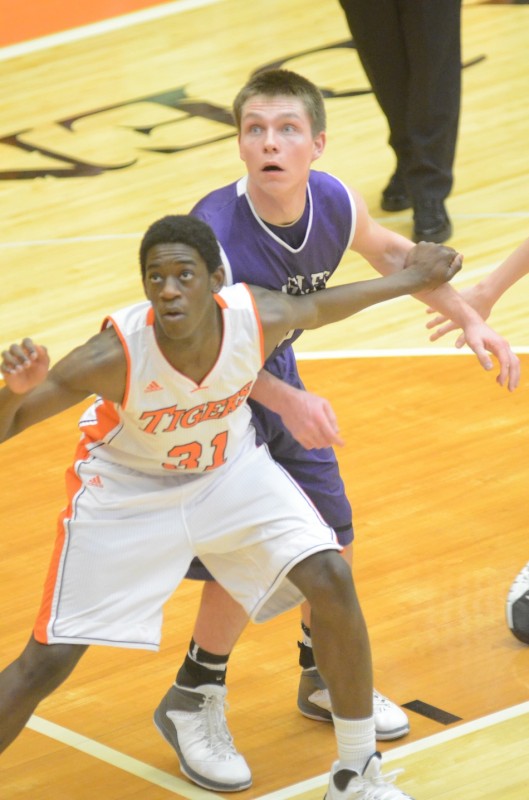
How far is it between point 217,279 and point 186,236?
0.16 m

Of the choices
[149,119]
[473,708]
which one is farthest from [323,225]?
[149,119]

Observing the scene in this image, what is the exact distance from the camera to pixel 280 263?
414 cm

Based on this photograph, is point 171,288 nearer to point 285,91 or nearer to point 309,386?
point 285,91

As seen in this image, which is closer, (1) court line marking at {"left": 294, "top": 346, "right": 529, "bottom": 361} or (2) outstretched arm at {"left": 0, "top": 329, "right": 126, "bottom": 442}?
(2) outstretched arm at {"left": 0, "top": 329, "right": 126, "bottom": 442}

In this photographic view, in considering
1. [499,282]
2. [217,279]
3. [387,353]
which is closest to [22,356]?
[217,279]

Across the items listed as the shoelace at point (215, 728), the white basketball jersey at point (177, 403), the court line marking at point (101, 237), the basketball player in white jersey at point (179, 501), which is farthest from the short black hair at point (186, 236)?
the court line marking at point (101, 237)

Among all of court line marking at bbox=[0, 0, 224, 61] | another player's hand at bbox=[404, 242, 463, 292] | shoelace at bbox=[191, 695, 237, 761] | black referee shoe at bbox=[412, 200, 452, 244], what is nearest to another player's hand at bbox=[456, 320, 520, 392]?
another player's hand at bbox=[404, 242, 463, 292]

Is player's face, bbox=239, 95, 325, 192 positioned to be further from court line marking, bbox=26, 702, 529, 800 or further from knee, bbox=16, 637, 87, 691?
court line marking, bbox=26, 702, 529, 800

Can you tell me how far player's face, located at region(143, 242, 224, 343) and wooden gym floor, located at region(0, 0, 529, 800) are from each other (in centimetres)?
126

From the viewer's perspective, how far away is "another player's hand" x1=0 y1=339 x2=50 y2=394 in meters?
3.46

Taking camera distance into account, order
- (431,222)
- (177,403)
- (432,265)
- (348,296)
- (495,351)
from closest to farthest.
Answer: (177,403)
(348,296)
(432,265)
(495,351)
(431,222)

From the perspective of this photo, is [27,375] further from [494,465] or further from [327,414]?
[494,465]

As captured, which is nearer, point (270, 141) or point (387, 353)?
point (270, 141)

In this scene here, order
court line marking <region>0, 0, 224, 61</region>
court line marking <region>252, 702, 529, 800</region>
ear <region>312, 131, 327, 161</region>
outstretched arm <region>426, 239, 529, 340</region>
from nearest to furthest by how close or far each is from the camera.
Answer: court line marking <region>252, 702, 529, 800</region>
ear <region>312, 131, 327, 161</region>
outstretched arm <region>426, 239, 529, 340</region>
court line marking <region>0, 0, 224, 61</region>
